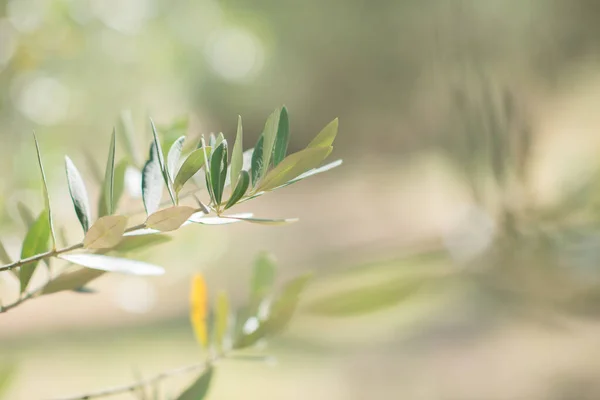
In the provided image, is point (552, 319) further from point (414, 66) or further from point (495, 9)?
point (414, 66)

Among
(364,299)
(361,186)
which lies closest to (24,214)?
(364,299)

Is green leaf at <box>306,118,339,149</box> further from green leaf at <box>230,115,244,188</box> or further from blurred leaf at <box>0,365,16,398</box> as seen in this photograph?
blurred leaf at <box>0,365,16,398</box>

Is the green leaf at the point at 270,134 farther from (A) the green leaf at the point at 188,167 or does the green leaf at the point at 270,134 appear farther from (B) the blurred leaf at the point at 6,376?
(B) the blurred leaf at the point at 6,376

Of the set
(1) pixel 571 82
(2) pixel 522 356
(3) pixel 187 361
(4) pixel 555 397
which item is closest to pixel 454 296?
(2) pixel 522 356

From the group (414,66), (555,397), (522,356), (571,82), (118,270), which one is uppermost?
(414,66)

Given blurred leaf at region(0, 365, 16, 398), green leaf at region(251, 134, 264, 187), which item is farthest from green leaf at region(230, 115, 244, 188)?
blurred leaf at region(0, 365, 16, 398)

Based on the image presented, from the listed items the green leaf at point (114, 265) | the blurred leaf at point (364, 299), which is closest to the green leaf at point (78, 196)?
the green leaf at point (114, 265)

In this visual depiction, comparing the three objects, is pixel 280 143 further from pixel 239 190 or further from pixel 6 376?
pixel 6 376
